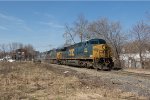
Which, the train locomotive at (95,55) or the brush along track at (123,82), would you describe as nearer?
the brush along track at (123,82)

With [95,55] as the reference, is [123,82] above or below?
below

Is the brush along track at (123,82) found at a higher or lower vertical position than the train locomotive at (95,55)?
lower

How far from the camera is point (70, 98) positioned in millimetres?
12320

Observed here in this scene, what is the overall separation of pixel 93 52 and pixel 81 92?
19.6 m

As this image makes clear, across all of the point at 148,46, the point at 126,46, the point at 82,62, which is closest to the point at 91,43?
the point at 82,62

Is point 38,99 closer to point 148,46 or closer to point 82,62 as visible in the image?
point 82,62

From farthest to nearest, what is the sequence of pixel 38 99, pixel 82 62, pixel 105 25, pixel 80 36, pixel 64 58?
pixel 80 36 < pixel 105 25 < pixel 64 58 < pixel 82 62 < pixel 38 99

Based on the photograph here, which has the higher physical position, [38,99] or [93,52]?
[93,52]

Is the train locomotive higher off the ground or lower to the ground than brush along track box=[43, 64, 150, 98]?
higher

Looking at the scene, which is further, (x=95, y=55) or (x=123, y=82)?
(x=95, y=55)

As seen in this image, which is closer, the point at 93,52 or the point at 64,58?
the point at 93,52

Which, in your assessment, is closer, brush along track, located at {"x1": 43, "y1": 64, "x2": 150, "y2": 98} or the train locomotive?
brush along track, located at {"x1": 43, "y1": 64, "x2": 150, "y2": 98}

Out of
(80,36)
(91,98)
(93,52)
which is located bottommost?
(91,98)

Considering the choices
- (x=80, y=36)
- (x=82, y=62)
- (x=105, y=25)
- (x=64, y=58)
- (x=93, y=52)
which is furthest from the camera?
(x=80, y=36)
